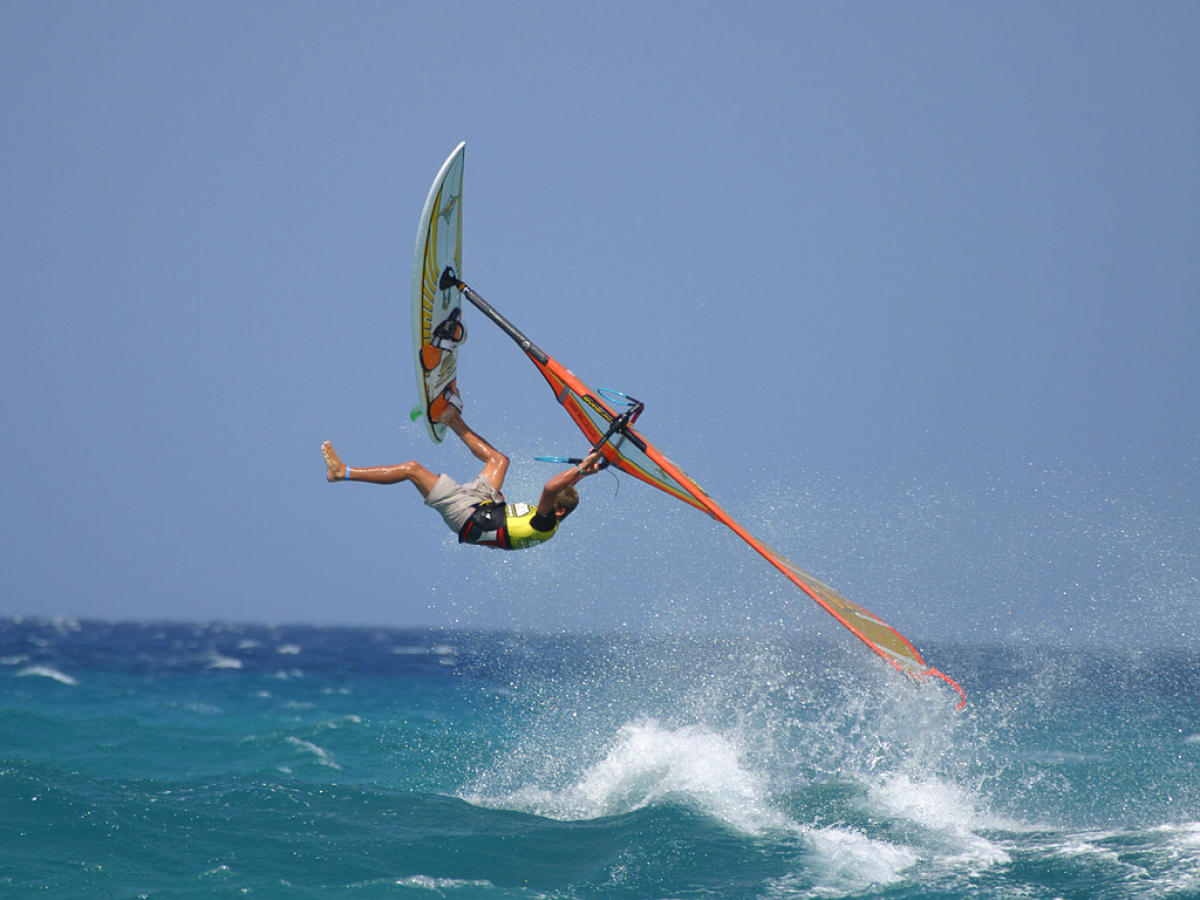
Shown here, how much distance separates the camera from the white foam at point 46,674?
72.0ft

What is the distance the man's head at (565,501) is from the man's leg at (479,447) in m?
0.83

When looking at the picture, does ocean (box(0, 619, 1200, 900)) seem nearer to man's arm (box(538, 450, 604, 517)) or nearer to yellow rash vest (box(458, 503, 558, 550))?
yellow rash vest (box(458, 503, 558, 550))

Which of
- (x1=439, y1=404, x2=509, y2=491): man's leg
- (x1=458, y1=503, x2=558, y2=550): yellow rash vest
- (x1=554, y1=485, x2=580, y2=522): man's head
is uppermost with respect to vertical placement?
(x1=439, y1=404, x2=509, y2=491): man's leg

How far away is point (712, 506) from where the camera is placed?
27.2ft

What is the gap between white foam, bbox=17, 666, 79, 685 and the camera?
21938mm

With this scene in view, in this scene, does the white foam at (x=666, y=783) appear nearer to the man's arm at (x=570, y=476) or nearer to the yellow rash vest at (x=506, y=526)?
the yellow rash vest at (x=506, y=526)

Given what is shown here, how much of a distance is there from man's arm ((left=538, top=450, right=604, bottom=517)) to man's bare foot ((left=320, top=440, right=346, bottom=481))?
1630mm

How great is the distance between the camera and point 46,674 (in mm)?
22906

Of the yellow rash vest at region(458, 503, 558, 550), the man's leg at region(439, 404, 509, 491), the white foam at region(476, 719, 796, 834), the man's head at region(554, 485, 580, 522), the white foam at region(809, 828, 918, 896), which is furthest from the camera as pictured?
the white foam at region(476, 719, 796, 834)

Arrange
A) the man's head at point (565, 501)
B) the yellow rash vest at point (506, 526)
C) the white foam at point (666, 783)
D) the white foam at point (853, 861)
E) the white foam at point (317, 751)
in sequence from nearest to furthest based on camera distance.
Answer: the white foam at point (853, 861) → the man's head at point (565, 501) → the yellow rash vest at point (506, 526) → the white foam at point (666, 783) → the white foam at point (317, 751)

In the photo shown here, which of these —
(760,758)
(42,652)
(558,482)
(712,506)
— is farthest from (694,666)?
(42,652)

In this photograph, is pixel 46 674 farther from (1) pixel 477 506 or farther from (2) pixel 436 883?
(1) pixel 477 506

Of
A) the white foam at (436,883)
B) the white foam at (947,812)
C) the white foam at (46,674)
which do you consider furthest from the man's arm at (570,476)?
the white foam at (46,674)

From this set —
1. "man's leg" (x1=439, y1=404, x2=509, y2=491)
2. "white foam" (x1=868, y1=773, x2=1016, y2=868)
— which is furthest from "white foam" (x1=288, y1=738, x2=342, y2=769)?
"white foam" (x1=868, y1=773, x2=1016, y2=868)
